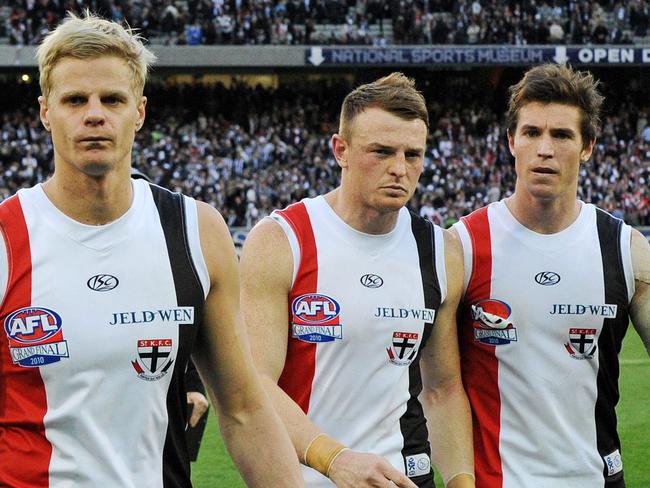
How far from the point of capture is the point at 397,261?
4.41 m

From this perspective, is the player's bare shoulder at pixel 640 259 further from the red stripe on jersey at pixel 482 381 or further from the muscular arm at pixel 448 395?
the muscular arm at pixel 448 395

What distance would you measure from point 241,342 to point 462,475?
147 centimetres

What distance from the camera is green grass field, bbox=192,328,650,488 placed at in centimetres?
1014

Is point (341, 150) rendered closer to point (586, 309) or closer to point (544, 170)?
point (544, 170)

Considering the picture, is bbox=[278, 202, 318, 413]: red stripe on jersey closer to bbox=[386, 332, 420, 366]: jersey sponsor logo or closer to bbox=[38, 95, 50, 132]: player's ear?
bbox=[386, 332, 420, 366]: jersey sponsor logo

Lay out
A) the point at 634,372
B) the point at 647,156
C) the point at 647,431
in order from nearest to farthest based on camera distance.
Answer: the point at 647,431, the point at 634,372, the point at 647,156

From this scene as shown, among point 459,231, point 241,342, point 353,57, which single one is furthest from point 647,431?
point 353,57

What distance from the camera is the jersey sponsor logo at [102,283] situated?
3145mm

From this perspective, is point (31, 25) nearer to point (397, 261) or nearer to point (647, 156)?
point (647, 156)

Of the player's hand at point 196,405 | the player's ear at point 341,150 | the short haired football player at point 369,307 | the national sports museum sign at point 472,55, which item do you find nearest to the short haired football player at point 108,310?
the short haired football player at point 369,307

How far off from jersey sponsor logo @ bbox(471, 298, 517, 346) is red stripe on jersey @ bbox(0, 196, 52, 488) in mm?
2040

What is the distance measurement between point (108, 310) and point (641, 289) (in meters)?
2.35

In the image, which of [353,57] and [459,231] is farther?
[353,57]

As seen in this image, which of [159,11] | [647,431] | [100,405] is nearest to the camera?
[100,405]
